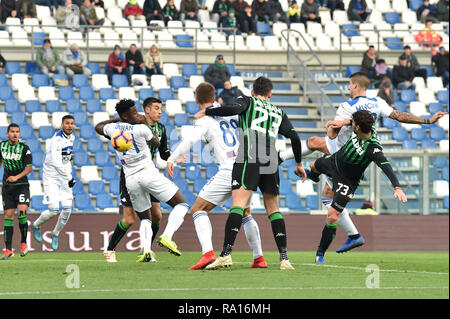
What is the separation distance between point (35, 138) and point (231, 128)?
37.5 feet

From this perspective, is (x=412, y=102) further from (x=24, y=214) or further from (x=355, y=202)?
(x=24, y=214)

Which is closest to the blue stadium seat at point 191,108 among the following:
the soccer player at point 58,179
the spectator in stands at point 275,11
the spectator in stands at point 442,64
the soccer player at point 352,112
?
the spectator in stands at point 275,11

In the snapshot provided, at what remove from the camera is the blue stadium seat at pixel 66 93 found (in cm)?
2408

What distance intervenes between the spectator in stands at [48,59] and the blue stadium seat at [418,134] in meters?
9.51

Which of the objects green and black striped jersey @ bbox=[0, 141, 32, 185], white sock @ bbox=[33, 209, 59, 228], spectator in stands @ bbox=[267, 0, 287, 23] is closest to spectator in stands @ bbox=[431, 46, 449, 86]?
spectator in stands @ bbox=[267, 0, 287, 23]

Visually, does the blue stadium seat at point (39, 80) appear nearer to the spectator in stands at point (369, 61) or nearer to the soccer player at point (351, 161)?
the spectator in stands at point (369, 61)

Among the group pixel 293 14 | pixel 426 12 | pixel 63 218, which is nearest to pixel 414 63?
pixel 426 12

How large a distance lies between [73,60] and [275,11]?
7.34 m

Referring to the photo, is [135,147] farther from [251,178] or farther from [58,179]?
[58,179]

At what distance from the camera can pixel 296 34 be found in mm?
29281

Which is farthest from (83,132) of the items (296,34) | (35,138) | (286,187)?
(296,34)

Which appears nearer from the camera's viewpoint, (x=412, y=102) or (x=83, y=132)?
(x=83, y=132)

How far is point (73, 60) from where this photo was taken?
982 inches

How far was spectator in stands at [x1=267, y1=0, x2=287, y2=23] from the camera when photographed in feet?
96.1
